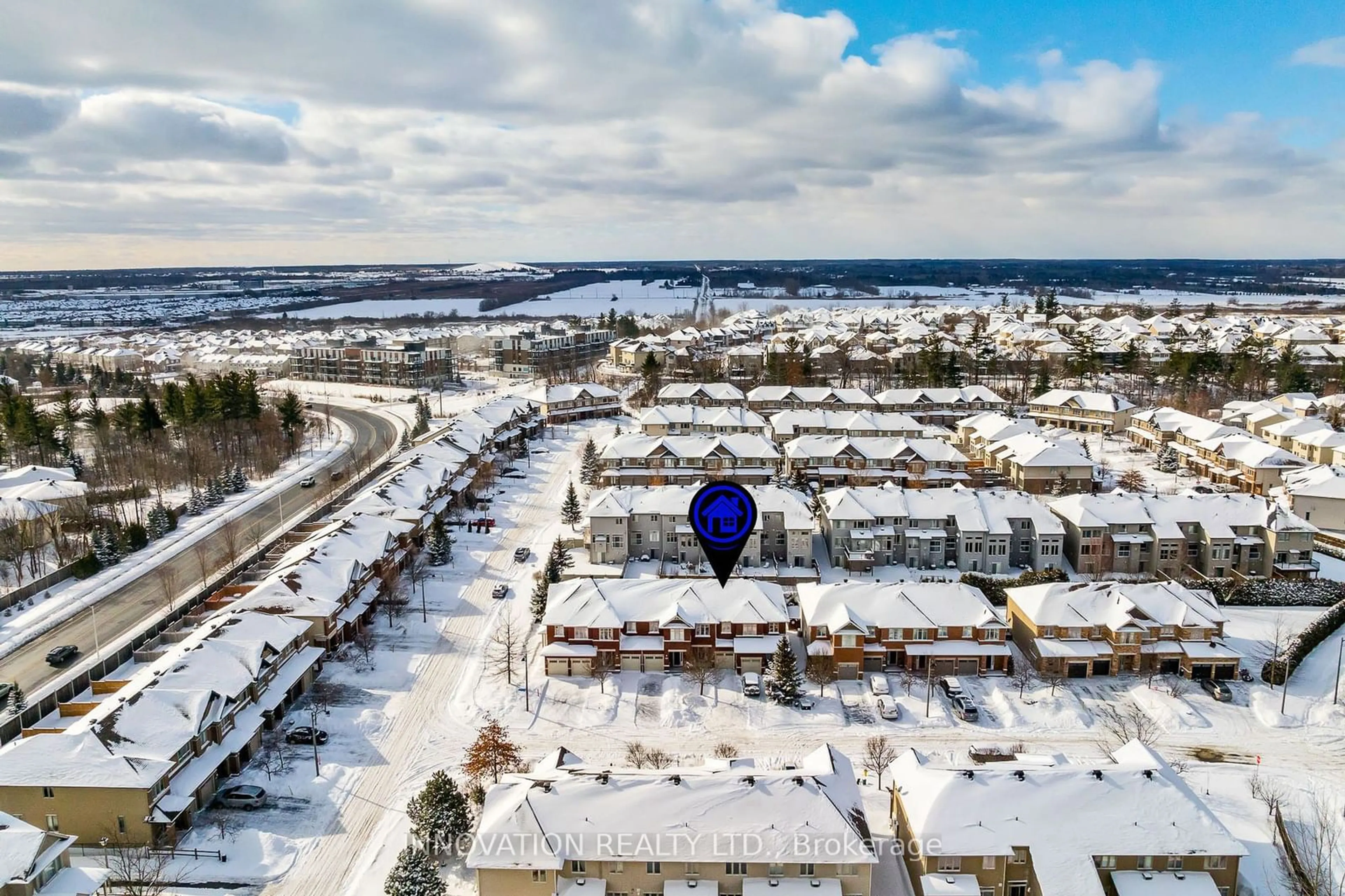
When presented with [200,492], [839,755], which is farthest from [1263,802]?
[200,492]

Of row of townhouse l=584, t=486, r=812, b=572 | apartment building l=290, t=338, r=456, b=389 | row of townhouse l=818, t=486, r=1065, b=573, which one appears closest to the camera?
row of townhouse l=818, t=486, r=1065, b=573

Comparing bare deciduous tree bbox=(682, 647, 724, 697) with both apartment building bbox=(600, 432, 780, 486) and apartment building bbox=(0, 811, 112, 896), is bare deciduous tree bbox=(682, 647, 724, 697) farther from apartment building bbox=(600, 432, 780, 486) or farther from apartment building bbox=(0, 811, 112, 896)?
apartment building bbox=(600, 432, 780, 486)

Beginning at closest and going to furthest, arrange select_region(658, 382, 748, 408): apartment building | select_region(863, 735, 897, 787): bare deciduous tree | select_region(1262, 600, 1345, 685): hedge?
select_region(863, 735, 897, 787): bare deciduous tree
select_region(1262, 600, 1345, 685): hedge
select_region(658, 382, 748, 408): apartment building

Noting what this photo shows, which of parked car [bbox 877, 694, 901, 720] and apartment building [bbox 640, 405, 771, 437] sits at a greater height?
apartment building [bbox 640, 405, 771, 437]

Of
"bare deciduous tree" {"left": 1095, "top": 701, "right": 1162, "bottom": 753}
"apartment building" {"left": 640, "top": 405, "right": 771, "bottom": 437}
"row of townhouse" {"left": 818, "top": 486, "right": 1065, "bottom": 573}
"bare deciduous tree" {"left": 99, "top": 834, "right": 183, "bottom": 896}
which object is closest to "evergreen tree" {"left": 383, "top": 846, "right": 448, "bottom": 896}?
"bare deciduous tree" {"left": 99, "top": 834, "right": 183, "bottom": 896}

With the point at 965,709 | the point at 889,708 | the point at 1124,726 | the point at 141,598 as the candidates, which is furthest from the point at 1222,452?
the point at 141,598

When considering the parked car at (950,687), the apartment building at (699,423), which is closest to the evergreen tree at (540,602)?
the parked car at (950,687)
